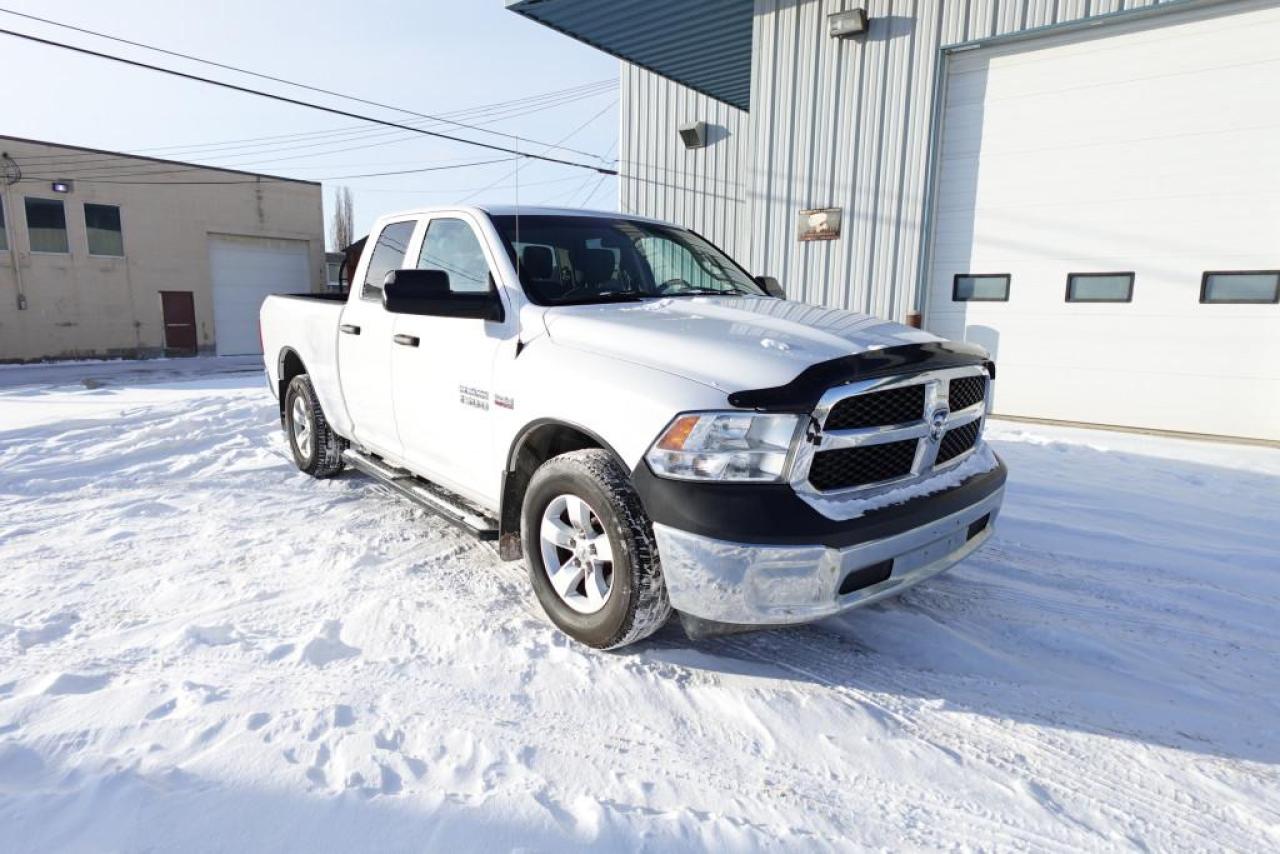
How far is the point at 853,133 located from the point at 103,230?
22.4 m

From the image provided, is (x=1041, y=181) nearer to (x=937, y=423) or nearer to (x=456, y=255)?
(x=937, y=423)

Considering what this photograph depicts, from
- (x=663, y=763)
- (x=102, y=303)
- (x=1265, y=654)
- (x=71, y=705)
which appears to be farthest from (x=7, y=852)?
(x=102, y=303)

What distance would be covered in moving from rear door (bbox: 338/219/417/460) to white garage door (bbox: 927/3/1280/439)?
20.2 feet

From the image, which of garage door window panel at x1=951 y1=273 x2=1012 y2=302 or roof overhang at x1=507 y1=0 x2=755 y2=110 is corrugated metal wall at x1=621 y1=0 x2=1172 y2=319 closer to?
garage door window panel at x1=951 y1=273 x2=1012 y2=302

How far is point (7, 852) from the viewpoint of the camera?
1771 millimetres

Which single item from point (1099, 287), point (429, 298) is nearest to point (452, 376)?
point (429, 298)

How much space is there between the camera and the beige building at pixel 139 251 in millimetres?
19812

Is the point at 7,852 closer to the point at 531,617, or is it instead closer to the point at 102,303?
the point at 531,617

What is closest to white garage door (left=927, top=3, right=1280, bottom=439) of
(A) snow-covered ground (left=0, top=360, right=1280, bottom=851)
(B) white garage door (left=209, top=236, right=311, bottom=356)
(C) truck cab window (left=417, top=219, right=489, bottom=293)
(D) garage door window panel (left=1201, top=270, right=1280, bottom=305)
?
(D) garage door window panel (left=1201, top=270, right=1280, bottom=305)

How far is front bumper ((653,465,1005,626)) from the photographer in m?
2.31

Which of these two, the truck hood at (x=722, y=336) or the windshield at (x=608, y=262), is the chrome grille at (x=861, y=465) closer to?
the truck hood at (x=722, y=336)

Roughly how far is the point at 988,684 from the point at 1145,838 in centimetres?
76

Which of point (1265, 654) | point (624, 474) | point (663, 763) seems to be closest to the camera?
point (663, 763)

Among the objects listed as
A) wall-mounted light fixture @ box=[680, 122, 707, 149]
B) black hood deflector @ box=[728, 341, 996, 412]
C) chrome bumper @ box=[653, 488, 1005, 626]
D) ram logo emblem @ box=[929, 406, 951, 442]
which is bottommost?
chrome bumper @ box=[653, 488, 1005, 626]
